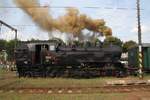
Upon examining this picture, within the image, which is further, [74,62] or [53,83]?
[74,62]

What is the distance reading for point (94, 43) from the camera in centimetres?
3022

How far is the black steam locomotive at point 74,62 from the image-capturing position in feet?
96.1

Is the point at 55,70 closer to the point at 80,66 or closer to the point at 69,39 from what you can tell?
the point at 80,66

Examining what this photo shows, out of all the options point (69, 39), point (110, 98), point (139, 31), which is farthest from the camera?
point (69, 39)

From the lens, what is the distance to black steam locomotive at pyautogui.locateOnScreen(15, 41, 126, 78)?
1153 inches

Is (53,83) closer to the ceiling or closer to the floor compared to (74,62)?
closer to the floor

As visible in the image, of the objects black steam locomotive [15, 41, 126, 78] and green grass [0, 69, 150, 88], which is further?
black steam locomotive [15, 41, 126, 78]

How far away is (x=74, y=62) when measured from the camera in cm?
2939

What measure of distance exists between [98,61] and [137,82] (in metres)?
7.83

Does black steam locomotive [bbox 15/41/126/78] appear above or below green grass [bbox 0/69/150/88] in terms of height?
above

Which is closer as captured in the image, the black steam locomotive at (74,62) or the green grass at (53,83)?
the green grass at (53,83)

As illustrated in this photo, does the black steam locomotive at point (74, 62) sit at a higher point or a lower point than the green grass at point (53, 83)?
higher

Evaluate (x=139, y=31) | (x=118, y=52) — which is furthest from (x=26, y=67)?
(x=139, y=31)

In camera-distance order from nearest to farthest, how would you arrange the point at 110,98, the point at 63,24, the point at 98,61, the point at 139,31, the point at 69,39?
the point at 110,98, the point at 139,31, the point at 98,61, the point at 63,24, the point at 69,39
